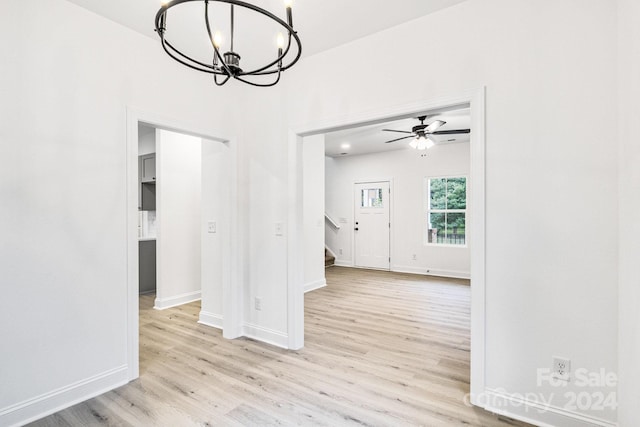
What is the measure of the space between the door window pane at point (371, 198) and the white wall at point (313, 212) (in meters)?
2.05

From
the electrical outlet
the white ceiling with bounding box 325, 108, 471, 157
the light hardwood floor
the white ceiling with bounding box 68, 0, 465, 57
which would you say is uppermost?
the white ceiling with bounding box 68, 0, 465, 57

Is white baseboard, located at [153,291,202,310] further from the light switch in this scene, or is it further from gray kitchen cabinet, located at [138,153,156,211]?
the light switch

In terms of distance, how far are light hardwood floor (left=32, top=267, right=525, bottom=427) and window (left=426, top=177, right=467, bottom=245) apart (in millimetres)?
2712

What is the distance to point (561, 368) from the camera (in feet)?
6.13

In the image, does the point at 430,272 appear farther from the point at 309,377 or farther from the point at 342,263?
the point at 309,377

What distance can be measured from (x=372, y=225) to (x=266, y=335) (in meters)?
4.72

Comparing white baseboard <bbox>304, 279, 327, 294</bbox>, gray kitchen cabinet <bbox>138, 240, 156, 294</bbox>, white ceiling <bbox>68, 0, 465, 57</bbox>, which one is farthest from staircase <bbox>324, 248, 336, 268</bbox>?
white ceiling <bbox>68, 0, 465, 57</bbox>

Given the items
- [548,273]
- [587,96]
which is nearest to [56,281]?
[548,273]

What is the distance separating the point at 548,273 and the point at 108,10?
342cm

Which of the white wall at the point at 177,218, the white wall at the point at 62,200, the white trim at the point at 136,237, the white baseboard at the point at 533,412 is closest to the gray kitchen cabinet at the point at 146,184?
the white wall at the point at 177,218

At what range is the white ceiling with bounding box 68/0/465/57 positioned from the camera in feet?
7.22

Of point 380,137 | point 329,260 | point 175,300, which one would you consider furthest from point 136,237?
point 329,260

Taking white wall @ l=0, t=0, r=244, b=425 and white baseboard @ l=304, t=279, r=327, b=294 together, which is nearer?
white wall @ l=0, t=0, r=244, b=425

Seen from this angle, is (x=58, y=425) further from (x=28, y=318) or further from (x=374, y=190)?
(x=374, y=190)
